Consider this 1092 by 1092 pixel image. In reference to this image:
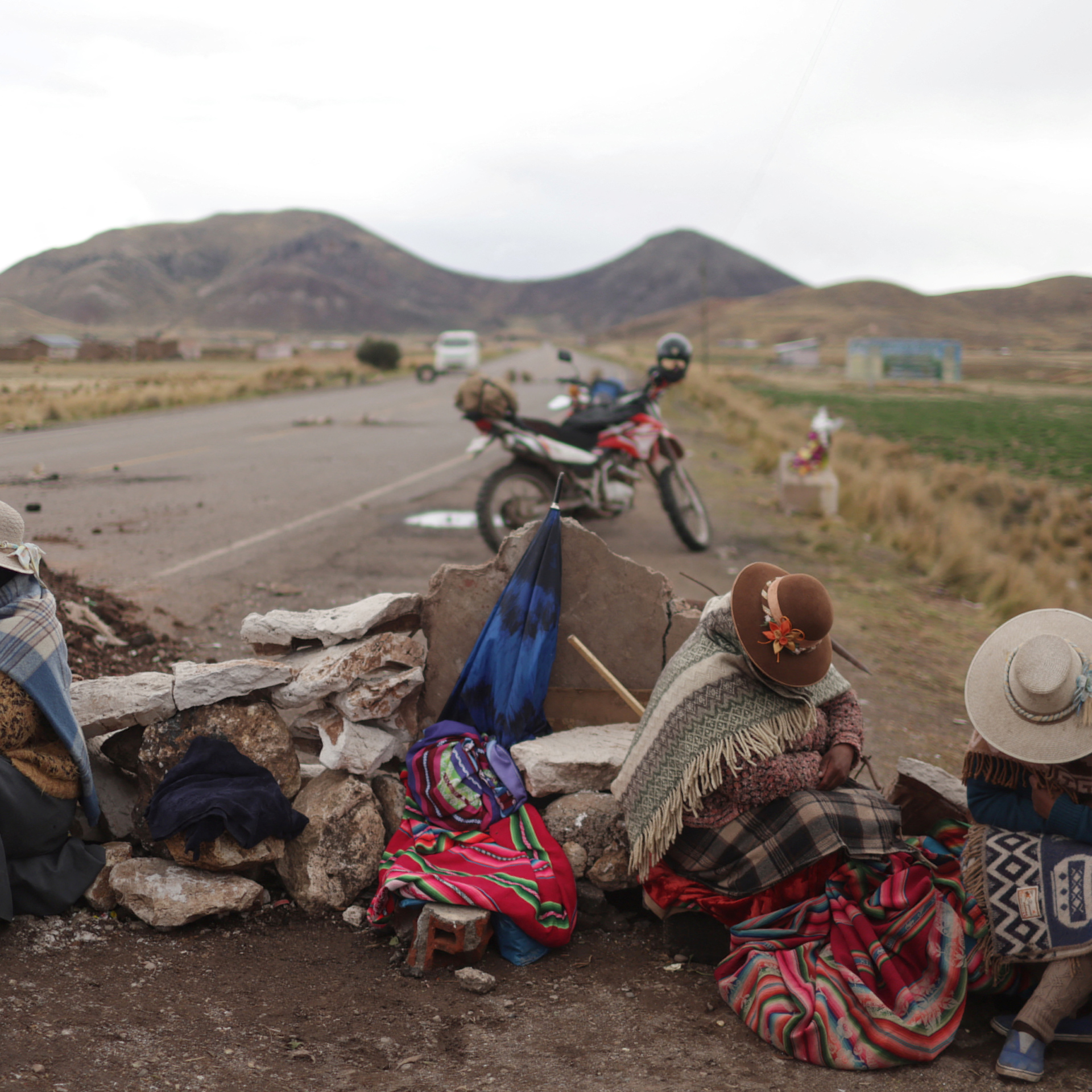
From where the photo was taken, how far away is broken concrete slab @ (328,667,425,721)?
3.83 meters

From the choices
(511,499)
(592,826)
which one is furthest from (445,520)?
(592,826)

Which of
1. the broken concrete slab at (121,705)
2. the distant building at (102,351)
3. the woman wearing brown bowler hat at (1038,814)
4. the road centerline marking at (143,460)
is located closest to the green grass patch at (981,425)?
the road centerline marking at (143,460)

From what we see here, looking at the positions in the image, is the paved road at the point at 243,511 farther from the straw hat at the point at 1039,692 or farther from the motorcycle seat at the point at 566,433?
the straw hat at the point at 1039,692

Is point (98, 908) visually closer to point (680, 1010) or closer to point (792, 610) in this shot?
point (680, 1010)

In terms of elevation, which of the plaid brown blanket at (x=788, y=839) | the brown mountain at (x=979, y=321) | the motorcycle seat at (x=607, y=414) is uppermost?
the brown mountain at (x=979, y=321)

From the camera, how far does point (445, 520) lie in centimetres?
1023

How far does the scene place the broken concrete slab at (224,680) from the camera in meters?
3.68

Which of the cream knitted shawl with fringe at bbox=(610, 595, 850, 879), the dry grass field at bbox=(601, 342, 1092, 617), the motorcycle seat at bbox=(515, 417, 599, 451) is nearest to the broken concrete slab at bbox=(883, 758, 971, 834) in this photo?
the cream knitted shawl with fringe at bbox=(610, 595, 850, 879)

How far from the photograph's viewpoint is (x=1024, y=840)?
9.51 feet

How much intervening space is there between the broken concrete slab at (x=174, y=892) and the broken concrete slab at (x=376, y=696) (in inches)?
27.9

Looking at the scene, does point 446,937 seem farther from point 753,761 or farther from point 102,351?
point 102,351

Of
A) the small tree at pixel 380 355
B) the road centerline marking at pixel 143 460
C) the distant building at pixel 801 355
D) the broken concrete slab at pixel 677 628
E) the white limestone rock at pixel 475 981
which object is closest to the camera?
the white limestone rock at pixel 475 981

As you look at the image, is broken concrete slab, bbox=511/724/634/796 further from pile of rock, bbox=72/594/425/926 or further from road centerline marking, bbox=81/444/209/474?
road centerline marking, bbox=81/444/209/474

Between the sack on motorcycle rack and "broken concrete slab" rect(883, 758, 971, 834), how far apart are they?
5431mm
